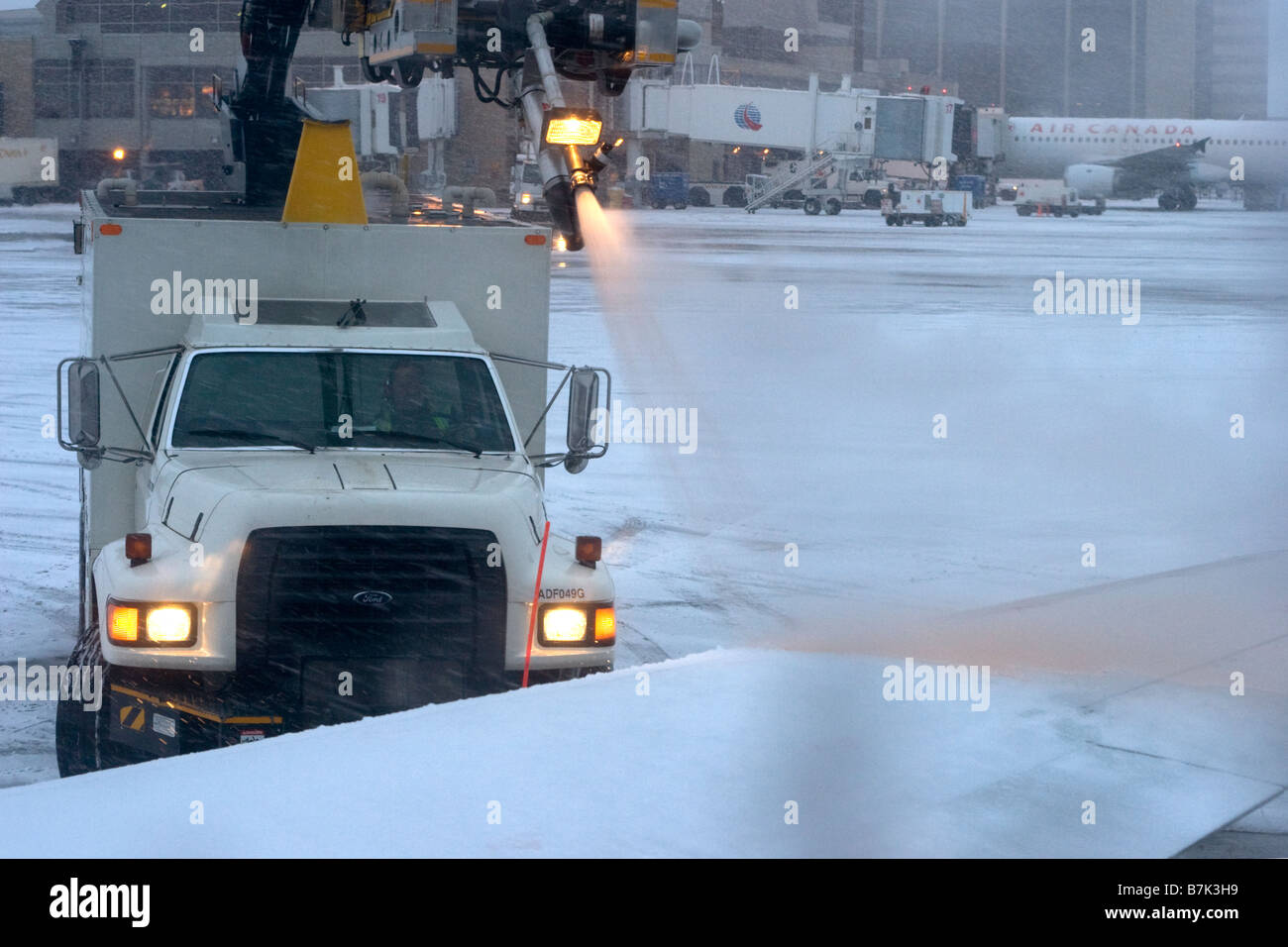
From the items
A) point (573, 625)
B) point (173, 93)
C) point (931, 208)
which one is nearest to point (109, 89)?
point (173, 93)

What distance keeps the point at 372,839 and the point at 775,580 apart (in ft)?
23.3

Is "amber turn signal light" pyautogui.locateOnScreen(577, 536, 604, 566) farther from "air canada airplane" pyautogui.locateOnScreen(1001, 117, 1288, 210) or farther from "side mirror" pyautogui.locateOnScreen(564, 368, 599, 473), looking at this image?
"air canada airplane" pyautogui.locateOnScreen(1001, 117, 1288, 210)

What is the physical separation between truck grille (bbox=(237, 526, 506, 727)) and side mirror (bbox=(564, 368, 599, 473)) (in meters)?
1.28

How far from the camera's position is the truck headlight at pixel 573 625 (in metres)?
6.63

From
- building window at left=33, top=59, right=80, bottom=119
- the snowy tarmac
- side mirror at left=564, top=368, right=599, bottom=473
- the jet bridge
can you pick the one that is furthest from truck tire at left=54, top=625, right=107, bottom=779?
building window at left=33, top=59, right=80, bottom=119

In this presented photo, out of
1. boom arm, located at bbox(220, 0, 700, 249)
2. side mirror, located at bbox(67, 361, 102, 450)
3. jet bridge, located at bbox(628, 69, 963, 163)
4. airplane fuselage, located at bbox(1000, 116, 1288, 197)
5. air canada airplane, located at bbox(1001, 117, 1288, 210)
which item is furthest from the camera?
airplane fuselage, located at bbox(1000, 116, 1288, 197)

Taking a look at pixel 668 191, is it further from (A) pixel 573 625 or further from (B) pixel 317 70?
(A) pixel 573 625

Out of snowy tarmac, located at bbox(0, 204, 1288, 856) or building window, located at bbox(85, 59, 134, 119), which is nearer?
snowy tarmac, located at bbox(0, 204, 1288, 856)

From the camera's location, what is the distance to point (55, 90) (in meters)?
79.1

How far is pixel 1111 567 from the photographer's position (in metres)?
11.1

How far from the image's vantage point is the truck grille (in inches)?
246

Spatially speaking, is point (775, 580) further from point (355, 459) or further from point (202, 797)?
point (202, 797)

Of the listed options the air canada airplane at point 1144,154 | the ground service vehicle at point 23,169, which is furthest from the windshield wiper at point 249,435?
the air canada airplane at point 1144,154
